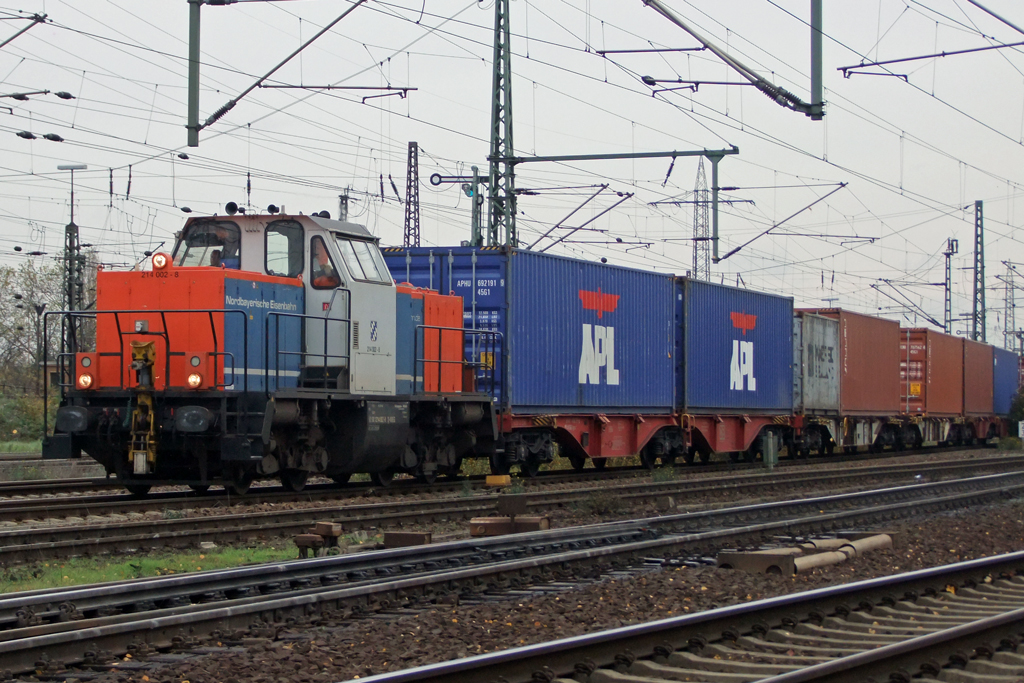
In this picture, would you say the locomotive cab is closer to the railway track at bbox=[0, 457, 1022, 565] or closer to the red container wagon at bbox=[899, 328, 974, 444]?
the railway track at bbox=[0, 457, 1022, 565]

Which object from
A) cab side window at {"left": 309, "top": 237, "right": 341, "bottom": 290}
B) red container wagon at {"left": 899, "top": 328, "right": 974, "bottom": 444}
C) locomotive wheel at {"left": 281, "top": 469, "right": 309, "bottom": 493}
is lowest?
locomotive wheel at {"left": 281, "top": 469, "right": 309, "bottom": 493}

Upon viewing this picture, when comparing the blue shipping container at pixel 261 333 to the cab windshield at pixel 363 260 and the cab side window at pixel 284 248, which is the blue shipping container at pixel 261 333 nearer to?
the cab side window at pixel 284 248

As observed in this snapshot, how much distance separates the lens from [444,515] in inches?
475

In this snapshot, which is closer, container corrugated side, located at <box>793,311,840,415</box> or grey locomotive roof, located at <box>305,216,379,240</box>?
grey locomotive roof, located at <box>305,216,379,240</box>

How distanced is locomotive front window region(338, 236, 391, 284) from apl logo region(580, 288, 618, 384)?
5158 millimetres

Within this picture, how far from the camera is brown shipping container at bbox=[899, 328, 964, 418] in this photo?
32500 mm

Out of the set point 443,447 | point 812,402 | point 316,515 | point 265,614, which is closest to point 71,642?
point 265,614

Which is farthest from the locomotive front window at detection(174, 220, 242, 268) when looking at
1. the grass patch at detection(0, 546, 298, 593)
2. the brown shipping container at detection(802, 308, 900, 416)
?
the brown shipping container at detection(802, 308, 900, 416)

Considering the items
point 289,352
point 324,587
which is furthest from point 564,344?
point 324,587

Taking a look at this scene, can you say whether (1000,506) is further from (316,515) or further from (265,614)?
(265,614)

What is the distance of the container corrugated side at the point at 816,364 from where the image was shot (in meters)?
26.1

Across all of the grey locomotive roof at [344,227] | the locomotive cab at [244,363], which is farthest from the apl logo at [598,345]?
the grey locomotive roof at [344,227]

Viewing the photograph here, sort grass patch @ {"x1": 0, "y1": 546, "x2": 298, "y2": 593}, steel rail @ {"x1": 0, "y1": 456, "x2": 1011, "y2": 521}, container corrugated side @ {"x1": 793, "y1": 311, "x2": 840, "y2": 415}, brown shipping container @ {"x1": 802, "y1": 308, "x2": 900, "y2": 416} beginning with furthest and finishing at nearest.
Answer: brown shipping container @ {"x1": 802, "y1": 308, "x2": 900, "y2": 416}, container corrugated side @ {"x1": 793, "y1": 311, "x2": 840, "y2": 415}, steel rail @ {"x1": 0, "y1": 456, "x2": 1011, "y2": 521}, grass patch @ {"x1": 0, "y1": 546, "x2": 298, "y2": 593}

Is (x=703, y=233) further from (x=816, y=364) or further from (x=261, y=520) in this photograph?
(x=261, y=520)
